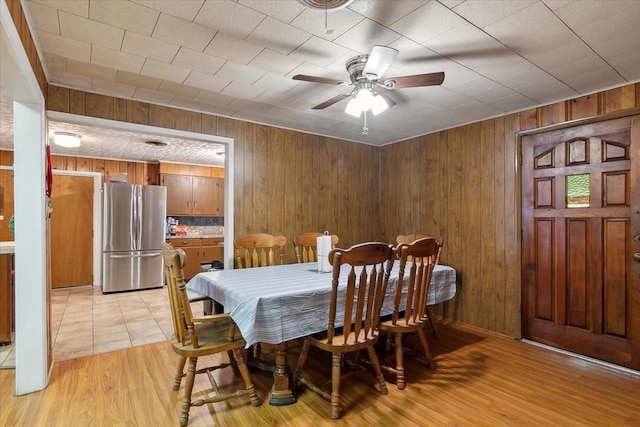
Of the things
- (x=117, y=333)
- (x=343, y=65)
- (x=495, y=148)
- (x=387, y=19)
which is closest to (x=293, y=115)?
(x=343, y=65)

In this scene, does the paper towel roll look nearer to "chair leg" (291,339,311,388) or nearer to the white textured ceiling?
"chair leg" (291,339,311,388)

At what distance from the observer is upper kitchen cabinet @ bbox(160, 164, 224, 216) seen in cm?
616

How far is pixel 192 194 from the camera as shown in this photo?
21.0 ft

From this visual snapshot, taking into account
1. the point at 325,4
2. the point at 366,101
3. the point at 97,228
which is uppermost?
the point at 325,4

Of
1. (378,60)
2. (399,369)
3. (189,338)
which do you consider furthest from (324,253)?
(378,60)

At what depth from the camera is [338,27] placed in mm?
1827

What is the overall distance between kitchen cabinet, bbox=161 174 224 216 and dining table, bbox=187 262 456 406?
4071mm

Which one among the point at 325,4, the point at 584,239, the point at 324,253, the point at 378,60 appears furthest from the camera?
the point at 584,239

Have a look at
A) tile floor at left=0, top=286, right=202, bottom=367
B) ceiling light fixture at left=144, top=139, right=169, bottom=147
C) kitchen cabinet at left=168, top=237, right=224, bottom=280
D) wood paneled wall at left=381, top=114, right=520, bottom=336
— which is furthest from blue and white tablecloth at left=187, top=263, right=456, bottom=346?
kitchen cabinet at left=168, top=237, right=224, bottom=280

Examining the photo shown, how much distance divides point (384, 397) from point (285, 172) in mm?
2492

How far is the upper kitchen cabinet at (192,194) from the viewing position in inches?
243

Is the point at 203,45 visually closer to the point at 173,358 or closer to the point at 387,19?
the point at 387,19

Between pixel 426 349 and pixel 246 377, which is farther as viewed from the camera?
pixel 426 349

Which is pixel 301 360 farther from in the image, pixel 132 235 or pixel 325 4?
pixel 132 235
